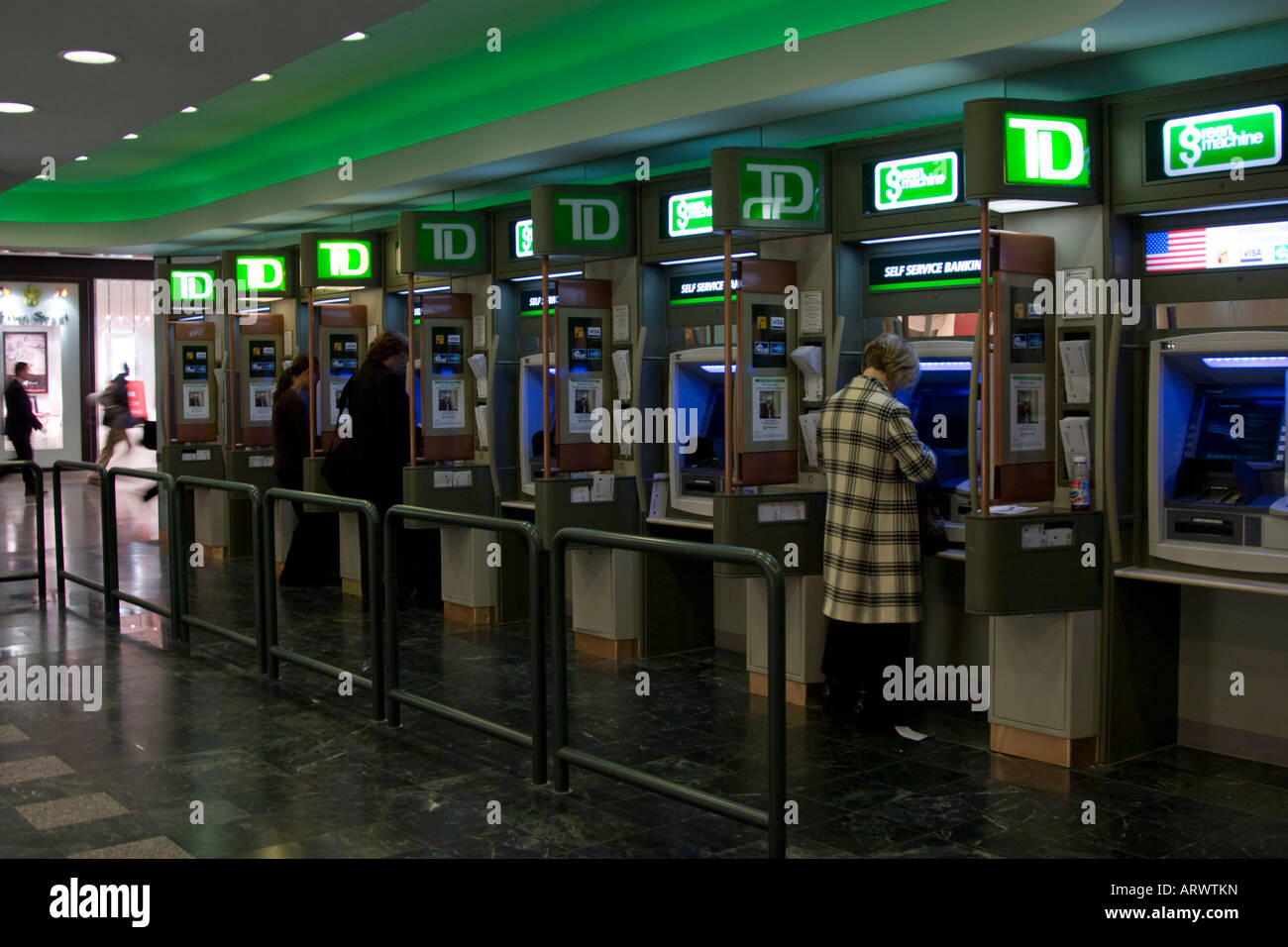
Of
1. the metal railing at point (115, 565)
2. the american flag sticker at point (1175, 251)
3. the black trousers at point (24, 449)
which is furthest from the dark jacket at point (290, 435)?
the black trousers at point (24, 449)

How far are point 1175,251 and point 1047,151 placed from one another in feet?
2.05

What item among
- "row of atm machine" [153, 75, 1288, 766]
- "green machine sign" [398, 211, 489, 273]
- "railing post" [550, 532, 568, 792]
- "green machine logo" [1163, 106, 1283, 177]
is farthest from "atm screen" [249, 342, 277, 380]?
"green machine logo" [1163, 106, 1283, 177]

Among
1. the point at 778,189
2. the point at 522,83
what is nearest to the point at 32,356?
the point at 522,83

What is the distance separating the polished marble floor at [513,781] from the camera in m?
3.83

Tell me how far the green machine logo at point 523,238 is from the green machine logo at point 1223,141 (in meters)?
3.70

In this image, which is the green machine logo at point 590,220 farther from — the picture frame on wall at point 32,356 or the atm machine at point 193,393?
the picture frame on wall at point 32,356

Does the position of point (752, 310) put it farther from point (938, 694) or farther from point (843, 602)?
point (938, 694)

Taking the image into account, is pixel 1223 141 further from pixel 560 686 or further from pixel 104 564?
pixel 104 564

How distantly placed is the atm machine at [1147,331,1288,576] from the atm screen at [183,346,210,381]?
26.7ft

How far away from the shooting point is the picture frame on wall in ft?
54.3

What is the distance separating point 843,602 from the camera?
5074mm

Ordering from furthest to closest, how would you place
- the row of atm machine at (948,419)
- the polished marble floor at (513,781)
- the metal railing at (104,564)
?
the metal railing at (104,564), the row of atm machine at (948,419), the polished marble floor at (513,781)

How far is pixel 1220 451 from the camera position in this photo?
14.7ft

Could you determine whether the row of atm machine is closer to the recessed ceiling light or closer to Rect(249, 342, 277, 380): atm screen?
the recessed ceiling light
